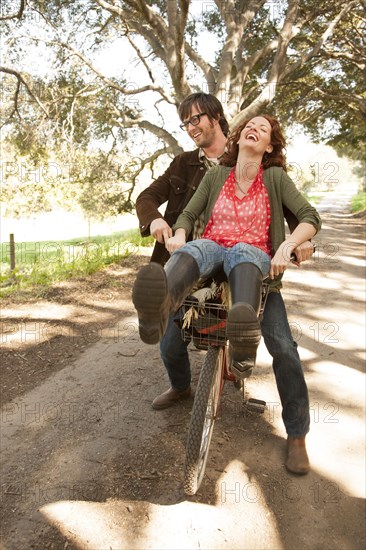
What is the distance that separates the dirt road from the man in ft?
1.10

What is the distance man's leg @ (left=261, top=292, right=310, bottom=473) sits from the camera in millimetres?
2801

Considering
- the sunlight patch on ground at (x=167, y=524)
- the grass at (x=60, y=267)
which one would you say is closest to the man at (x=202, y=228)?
the sunlight patch on ground at (x=167, y=524)

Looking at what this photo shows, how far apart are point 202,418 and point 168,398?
1193mm

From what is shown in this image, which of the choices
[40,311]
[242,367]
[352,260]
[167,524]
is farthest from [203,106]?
[352,260]

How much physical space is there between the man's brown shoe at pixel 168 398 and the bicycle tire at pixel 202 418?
0.89 m

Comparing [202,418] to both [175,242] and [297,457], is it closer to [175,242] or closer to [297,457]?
[297,457]

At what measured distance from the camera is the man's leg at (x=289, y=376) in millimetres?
2801

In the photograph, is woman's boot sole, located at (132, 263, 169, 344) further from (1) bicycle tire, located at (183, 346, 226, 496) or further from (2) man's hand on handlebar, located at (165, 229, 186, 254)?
(1) bicycle tire, located at (183, 346, 226, 496)

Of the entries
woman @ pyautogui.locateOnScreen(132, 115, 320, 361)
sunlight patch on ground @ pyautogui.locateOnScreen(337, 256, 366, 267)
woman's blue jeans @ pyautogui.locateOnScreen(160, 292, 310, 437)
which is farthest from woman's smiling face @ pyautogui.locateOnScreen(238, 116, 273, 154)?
sunlight patch on ground @ pyautogui.locateOnScreen(337, 256, 366, 267)

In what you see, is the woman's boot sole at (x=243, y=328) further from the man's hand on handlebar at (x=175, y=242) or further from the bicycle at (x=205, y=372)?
the man's hand on handlebar at (x=175, y=242)

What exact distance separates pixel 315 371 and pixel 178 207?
7.84 ft

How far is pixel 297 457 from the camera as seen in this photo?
2.91 meters

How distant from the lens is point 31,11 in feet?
34.1

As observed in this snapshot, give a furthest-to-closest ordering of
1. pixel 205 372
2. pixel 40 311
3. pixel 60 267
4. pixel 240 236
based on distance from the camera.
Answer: pixel 60 267, pixel 40 311, pixel 205 372, pixel 240 236
